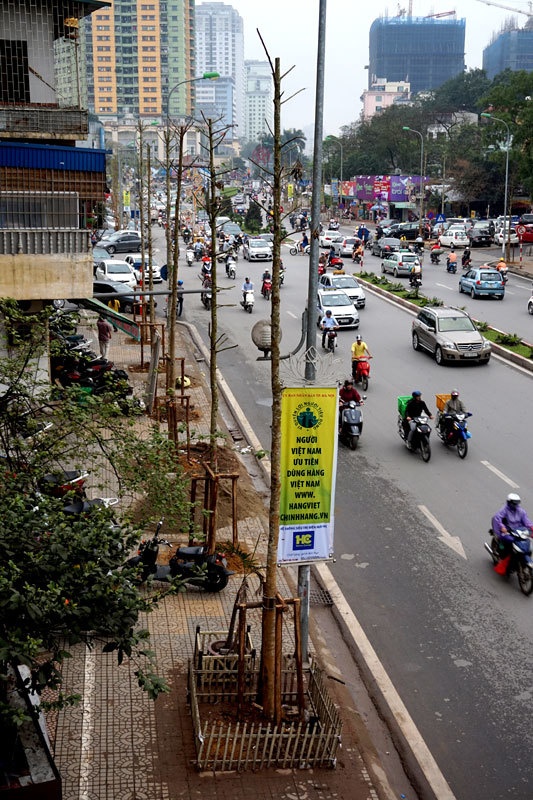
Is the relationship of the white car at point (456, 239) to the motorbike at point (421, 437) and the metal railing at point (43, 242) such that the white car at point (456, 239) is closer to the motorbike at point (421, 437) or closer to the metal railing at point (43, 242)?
the motorbike at point (421, 437)

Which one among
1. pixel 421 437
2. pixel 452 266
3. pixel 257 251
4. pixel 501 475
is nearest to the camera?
pixel 501 475

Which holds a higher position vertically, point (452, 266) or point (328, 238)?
point (328, 238)

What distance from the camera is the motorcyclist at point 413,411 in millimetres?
18688

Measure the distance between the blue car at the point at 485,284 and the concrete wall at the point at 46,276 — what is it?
23.5 m

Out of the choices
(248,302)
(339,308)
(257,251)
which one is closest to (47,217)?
(339,308)

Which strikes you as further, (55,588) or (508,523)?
(508,523)

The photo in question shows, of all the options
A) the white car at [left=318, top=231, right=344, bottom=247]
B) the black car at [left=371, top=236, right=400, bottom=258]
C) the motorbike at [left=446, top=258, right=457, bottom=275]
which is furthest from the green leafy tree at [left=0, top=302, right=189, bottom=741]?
the white car at [left=318, top=231, right=344, bottom=247]

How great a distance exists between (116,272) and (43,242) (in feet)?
74.1

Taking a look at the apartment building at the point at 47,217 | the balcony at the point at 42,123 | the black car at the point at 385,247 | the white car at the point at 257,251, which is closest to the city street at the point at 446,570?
the apartment building at the point at 47,217

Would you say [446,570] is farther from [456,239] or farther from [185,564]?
[456,239]

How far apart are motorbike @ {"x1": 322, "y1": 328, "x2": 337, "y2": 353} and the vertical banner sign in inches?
769

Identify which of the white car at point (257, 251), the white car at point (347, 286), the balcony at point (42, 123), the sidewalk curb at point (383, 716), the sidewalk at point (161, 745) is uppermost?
the balcony at point (42, 123)

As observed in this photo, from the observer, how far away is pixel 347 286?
37.8 metres

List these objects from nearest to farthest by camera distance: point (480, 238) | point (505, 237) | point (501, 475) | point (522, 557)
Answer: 1. point (522, 557)
2. point (501, 475)
3. point (505, 237)
4. point (480, 238)
